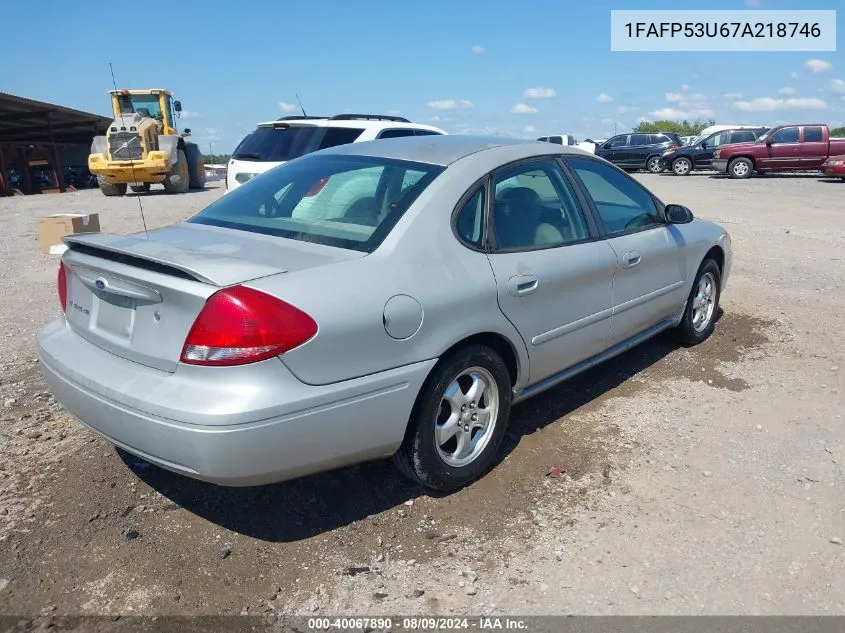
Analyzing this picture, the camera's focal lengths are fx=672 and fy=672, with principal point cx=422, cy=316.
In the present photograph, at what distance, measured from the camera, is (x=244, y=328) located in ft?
7.74

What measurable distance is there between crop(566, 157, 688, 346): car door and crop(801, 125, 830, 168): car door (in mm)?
22811

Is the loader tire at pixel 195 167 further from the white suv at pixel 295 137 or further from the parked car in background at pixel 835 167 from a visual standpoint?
the parked car in background at pixel 835 167

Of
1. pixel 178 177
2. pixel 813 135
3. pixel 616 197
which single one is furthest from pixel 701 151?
pixel 616 197

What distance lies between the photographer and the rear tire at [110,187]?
21.2 m

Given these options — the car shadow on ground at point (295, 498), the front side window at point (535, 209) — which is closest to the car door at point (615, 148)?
the front side window at point (535, 209)

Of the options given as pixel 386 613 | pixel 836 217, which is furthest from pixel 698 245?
pixel 836 217

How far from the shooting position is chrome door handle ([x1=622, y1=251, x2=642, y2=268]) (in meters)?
4.00

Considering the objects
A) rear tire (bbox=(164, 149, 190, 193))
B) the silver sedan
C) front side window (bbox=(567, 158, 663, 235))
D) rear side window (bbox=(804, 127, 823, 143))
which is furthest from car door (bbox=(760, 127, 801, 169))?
the silver sedan

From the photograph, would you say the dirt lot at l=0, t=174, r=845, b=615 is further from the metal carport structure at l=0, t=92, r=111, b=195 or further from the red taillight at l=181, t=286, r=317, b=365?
the metal carport structure at l=0, t=92, r=111, b=195

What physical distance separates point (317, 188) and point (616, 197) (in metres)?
2.01

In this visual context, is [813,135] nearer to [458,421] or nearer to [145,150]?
[145,150]

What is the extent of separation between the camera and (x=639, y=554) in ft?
8.91

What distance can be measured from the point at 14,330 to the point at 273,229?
376 centimetres

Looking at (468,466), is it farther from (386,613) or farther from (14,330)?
(14,330)
